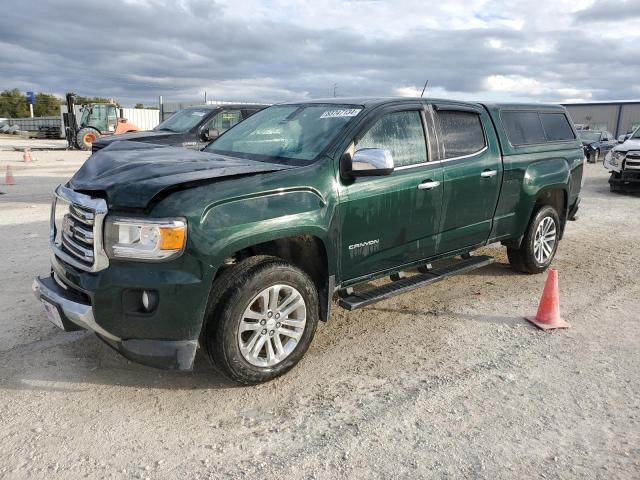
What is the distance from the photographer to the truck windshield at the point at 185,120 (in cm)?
1004

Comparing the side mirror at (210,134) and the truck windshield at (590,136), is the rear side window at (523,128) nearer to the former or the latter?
the side mirror at (210,134)

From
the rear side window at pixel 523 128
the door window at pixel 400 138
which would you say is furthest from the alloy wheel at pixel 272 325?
the rear side window at pixel 523 128

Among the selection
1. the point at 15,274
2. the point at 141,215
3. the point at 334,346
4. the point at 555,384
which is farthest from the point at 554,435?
the point at 15,274

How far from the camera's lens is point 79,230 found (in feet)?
10.6

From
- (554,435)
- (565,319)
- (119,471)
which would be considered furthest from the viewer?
(565,319)

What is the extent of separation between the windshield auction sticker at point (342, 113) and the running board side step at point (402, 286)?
1411 millimetres

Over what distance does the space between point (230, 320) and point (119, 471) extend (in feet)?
3.26

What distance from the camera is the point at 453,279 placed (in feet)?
19.5

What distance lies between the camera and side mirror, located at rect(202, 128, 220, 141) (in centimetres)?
943

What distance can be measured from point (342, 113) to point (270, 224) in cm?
138

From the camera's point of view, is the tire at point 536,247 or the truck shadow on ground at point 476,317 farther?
the tire at point 536,247

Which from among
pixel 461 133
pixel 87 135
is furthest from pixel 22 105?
pixel 461 133

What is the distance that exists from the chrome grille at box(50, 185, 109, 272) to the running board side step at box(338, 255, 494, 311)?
177cm

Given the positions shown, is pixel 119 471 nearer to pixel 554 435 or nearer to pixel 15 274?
pixel 554 435
